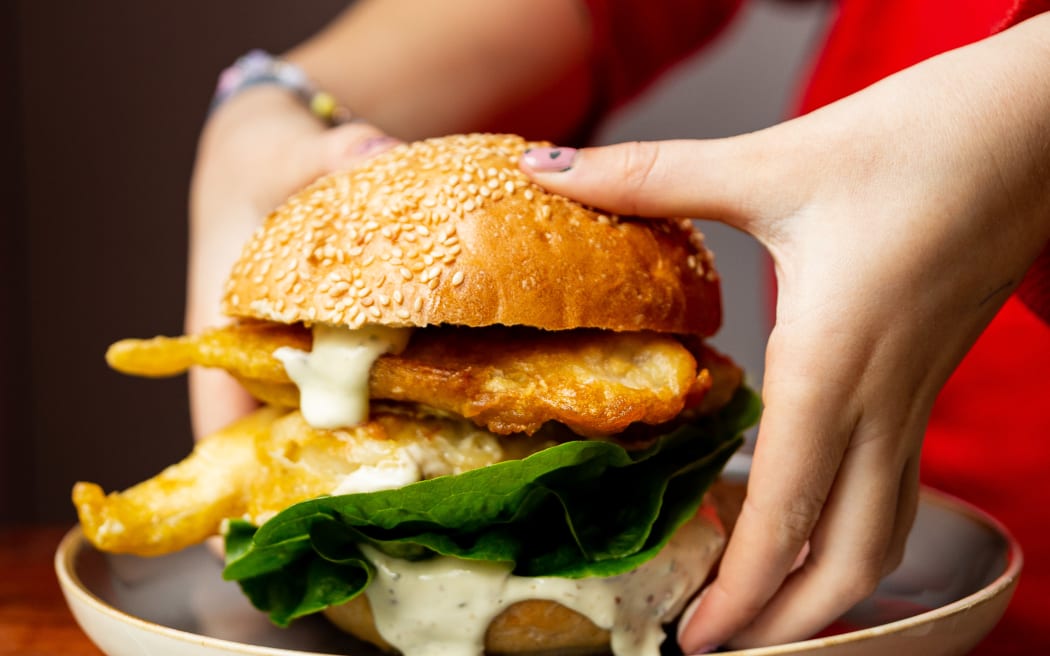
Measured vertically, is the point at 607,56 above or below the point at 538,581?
above

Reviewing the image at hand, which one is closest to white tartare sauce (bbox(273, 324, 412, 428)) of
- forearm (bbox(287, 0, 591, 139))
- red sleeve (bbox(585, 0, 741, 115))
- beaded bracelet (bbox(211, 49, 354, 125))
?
beaded bracelet (bbox(211, 49, 354, 125))

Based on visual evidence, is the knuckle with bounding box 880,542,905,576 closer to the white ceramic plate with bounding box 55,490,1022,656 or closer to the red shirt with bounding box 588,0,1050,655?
the white ceramic plate with bounding box 55,490,1022,656

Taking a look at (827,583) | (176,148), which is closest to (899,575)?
(827,583)

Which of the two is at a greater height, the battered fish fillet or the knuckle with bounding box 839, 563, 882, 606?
the battered fish fillet

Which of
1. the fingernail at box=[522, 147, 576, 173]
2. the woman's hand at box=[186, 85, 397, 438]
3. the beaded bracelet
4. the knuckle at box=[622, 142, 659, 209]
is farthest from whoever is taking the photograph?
the beaded bracelet

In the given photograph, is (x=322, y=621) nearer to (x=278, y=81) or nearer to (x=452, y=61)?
(x=278, y=81)

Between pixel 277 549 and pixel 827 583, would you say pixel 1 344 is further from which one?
pixel 827 583

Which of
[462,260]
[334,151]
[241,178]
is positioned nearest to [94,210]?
[241,178]
